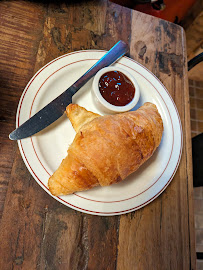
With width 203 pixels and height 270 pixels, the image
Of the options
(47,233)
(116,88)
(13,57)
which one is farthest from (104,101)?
(47,233)

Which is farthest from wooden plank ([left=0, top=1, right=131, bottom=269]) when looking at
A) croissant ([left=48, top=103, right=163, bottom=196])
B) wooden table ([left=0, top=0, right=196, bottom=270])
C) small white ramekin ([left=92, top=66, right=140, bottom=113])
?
small white ramekin ([left=92, top=66, right=140, bottom=113])

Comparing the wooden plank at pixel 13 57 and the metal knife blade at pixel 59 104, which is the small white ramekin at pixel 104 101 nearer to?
the metal knife blade at pixel 59 104

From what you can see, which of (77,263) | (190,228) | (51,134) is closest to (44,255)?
(77,263)

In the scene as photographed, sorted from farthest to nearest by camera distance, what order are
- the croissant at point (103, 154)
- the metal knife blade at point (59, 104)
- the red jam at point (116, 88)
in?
1. the red jam at point (116, 88)
2. the metal knife blade at point (59, 104)
3. the croissant at point (103, 154)

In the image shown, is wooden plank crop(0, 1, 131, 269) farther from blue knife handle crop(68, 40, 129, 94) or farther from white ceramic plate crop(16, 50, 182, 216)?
blue knife handle crop(68, 40, 129, 94)

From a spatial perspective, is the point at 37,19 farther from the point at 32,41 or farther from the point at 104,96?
the point at 104,96

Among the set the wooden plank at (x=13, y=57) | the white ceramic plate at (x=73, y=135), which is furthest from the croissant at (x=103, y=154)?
the wooden plank at (x=13, y=57)
